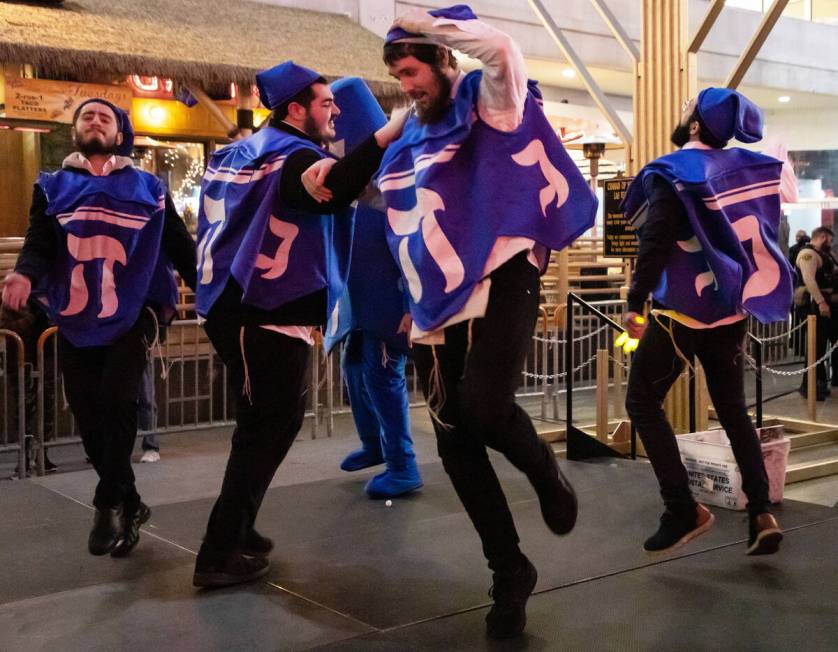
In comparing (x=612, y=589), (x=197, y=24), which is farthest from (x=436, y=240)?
(x=197, y=24)

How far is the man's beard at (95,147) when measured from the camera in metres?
4.14

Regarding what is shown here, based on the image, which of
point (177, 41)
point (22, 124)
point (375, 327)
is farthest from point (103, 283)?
point (22, 124)

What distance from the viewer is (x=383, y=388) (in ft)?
16.6

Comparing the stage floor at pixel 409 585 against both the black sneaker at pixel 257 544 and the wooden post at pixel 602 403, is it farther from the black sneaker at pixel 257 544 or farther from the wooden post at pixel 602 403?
the wooden post at pixel 602 403

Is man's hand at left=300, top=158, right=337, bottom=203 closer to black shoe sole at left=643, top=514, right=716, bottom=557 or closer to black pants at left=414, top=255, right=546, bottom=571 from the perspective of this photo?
black pants at left=414, top=255, right=546, bottom=571

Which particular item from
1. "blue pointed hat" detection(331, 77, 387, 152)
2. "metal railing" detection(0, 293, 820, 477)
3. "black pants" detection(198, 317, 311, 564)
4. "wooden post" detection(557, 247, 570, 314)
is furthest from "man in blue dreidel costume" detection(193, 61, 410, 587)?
"wooden post" detection(557, 247, 570, 314)

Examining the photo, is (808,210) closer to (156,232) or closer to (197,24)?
(197,24)

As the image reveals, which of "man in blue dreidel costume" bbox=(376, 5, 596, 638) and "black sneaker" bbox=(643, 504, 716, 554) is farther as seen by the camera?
"black sneaker" bbox=(643, 504, 716, 554)

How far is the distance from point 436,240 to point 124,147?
68.1 inches

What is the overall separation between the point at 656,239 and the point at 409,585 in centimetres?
154

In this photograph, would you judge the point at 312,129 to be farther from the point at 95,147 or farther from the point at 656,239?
the point at 656,239

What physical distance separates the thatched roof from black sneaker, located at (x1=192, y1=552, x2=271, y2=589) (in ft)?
19.4

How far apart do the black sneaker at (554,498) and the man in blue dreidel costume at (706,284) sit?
889 mm

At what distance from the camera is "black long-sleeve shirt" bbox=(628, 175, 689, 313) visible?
13.0 feet
